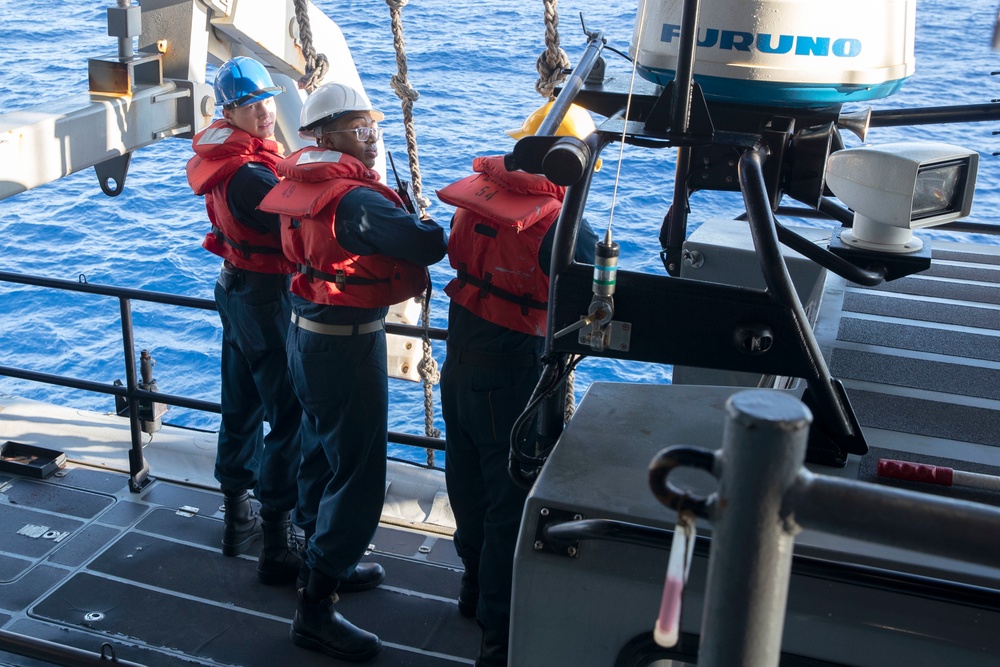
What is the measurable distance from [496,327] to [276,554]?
1365 mm

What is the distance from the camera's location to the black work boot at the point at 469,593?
3.53m

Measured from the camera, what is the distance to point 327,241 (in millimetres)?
3213

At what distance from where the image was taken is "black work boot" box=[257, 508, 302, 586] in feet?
12.2

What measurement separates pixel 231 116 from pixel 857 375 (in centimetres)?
272

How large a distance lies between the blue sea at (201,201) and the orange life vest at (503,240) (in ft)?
30.2

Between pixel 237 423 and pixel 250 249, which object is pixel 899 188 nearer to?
pixel 250 249

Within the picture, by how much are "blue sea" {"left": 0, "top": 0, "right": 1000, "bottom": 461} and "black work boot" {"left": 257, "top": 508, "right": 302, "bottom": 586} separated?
355 inches

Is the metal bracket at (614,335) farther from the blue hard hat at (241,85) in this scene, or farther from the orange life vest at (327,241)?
the blue hard hat at (241,85)

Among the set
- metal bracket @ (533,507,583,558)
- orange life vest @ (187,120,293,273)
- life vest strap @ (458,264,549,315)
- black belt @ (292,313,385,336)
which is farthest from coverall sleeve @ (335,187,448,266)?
metal bracket @ (533,507,583,558)

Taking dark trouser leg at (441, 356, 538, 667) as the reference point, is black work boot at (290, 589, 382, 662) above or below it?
below

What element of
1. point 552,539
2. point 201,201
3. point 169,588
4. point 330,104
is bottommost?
point 201,201

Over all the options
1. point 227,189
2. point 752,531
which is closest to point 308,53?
point 227,189

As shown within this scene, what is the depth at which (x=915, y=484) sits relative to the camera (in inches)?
65.0

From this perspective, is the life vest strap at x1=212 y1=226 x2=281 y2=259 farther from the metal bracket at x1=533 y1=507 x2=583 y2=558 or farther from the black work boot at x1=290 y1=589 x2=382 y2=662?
the metal bracket at x1=533 y1=507 x2=583 y2=558
